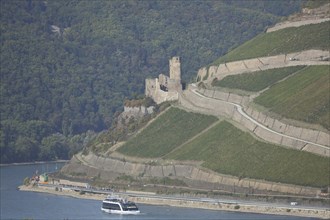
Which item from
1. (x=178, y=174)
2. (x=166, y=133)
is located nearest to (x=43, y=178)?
(x=166, y=133)

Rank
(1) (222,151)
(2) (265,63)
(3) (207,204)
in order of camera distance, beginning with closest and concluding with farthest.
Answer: (3) (207,204)
(1) (222,151)
(2) (265,63)

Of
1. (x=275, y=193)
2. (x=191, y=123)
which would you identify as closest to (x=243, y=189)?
(x=275, y=193)

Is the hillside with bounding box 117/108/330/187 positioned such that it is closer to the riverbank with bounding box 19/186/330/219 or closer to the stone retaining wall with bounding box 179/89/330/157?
the stone retaining wall with bounding box 179/89/330/157

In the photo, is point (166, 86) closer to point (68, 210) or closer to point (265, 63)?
point (265, 63)

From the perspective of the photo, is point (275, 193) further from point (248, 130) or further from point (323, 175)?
point (248, 130)

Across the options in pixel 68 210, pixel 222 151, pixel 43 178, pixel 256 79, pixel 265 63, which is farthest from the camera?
pixel 43 178

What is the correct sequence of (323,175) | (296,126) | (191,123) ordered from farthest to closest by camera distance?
(191,123) < (296,126) < (323,175)

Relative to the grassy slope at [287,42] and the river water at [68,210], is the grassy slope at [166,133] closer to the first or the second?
the river water at [68,210]
